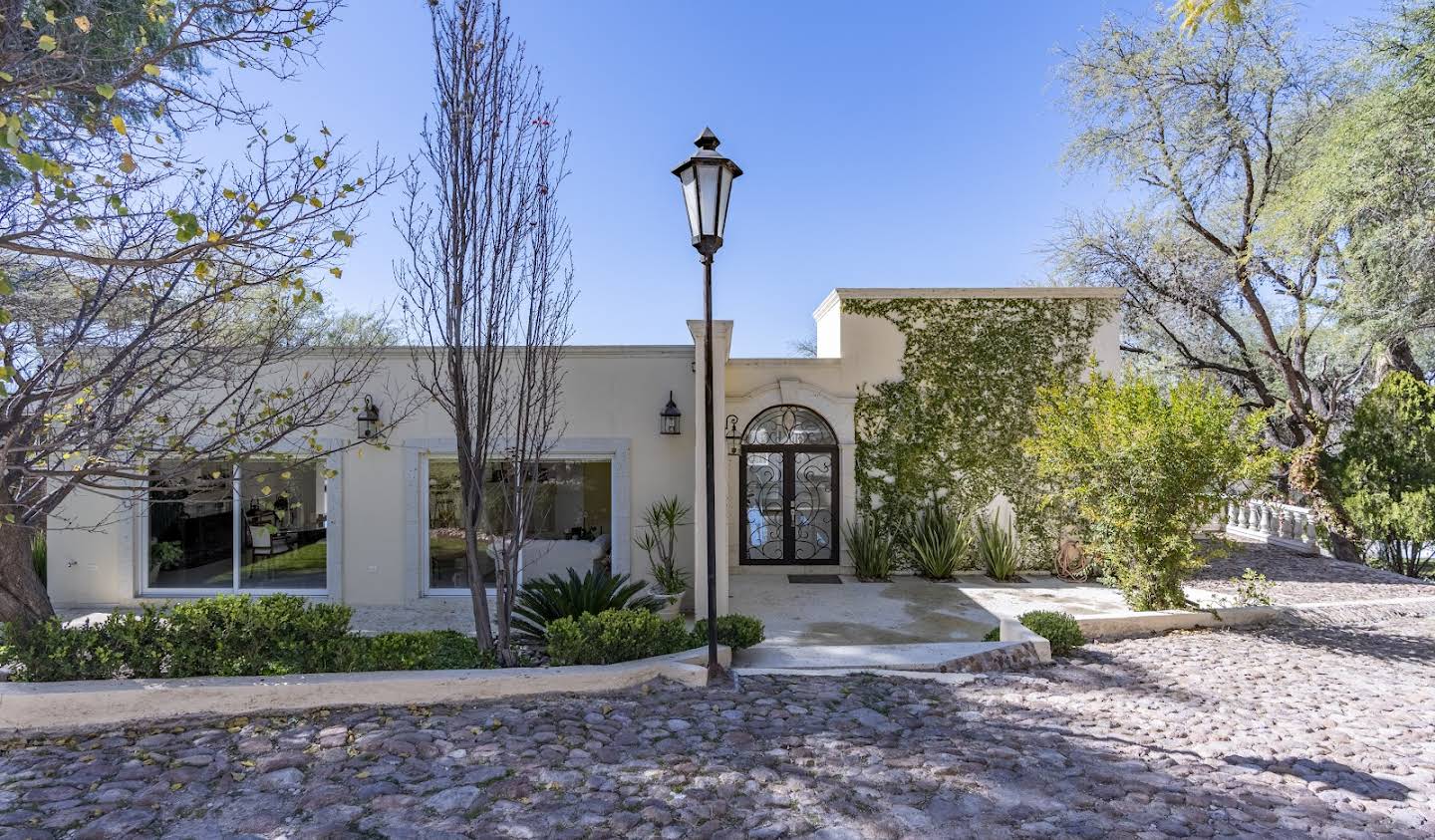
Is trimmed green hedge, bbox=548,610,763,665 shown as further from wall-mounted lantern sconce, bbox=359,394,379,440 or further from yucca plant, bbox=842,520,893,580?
yucca plant, bbox=842,520,893,580

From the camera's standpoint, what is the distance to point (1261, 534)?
1344cm

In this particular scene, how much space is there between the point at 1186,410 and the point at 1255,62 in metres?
10.2

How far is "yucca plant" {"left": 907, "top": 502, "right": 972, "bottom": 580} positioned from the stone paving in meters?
4.77

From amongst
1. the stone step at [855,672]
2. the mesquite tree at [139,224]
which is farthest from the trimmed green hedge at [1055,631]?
the mesquite tree at [139,224]

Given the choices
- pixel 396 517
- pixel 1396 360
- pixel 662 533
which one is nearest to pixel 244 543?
pixel 396 517

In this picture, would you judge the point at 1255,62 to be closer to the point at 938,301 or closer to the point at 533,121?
the point at 938,301

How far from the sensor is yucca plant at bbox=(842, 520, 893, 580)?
33.4 feet

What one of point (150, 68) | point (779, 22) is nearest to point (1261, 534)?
point (779, 22)

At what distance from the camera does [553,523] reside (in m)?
8.73

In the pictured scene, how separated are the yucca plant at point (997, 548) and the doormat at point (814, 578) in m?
2.18

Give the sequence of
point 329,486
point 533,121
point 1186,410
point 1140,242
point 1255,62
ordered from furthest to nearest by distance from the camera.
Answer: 1. point 1140,242
2. point 1255,62
3. point 329,486
4. point 1186,410
5. point 533,121

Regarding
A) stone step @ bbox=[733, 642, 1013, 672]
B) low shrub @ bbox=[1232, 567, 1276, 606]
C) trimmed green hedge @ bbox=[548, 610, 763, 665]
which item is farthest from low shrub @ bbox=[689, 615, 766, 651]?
low shrub @ bbox=[1232, 567, 1276, 606]

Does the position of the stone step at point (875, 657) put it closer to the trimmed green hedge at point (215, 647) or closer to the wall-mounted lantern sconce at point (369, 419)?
the trimmed green hedge at point (215, 647)

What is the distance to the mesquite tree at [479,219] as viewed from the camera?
5.29 meters
